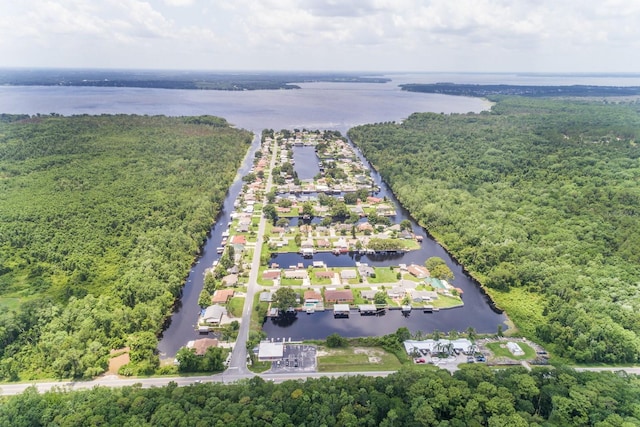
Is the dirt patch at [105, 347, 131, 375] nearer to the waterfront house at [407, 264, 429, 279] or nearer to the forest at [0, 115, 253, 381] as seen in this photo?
the forest at [0, 115, 253, 381]

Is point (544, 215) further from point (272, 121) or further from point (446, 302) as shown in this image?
point (272, 121)

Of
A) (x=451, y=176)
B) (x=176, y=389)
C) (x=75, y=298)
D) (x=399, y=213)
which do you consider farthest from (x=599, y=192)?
(x=75, y=298)

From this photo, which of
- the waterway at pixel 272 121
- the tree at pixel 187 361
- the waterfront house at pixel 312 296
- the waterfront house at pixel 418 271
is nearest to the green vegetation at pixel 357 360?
the waterway at pixel 272 121

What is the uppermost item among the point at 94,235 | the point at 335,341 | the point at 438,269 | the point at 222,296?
the point at 94,235

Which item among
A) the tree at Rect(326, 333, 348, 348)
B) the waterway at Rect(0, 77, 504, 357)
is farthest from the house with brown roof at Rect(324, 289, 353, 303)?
the tree at Rect(326, 333, 348, 348)

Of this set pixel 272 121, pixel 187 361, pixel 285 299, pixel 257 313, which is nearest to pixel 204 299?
pixel 257 313

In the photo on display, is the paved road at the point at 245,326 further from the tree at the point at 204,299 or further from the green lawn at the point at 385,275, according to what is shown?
the green lawn at the point at 385,275
